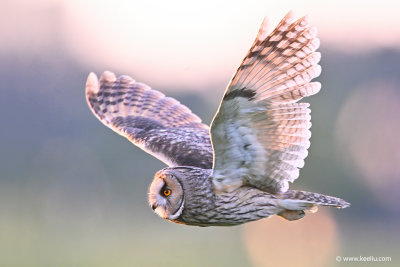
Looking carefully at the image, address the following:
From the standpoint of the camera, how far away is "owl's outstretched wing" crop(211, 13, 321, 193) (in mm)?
6715

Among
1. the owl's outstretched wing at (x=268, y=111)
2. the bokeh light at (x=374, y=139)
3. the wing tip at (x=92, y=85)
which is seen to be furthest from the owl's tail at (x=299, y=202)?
the bokeh light at (x=374, y=139)

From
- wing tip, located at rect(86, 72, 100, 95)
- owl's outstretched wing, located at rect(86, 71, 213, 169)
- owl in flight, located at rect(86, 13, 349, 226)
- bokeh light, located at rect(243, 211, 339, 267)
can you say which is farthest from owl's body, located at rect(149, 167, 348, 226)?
bokeh light, located at rect(243, 211, 339, 267)

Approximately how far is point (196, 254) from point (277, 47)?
37.4 ft

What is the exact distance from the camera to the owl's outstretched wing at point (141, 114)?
875 cm

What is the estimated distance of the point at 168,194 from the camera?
7.39 m

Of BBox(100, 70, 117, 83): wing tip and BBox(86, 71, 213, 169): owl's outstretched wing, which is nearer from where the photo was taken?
BBox(86, 71, 213, 169): owl's outstretched wing

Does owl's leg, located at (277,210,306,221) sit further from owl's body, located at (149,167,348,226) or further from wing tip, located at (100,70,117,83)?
wing tip, located at (100,70,117,83)

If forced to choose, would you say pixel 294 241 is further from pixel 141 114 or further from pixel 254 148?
pixel 254 148

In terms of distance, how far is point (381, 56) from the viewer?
3394 centimetres

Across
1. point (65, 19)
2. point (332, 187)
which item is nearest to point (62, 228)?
point (332, 187)

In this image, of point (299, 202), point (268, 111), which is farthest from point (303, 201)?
point (268, 111)

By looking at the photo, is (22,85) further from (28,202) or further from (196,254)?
(196,254)

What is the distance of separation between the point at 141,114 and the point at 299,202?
8.39 ft

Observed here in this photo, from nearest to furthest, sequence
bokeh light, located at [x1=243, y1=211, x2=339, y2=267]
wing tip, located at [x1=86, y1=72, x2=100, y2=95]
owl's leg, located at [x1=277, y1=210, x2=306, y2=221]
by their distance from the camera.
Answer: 1. owl's leg, located at [x1=277, y1=210, x2=306, y2=221]
2. wing tip, located at [x1=86, y1=72, x2=100, y2=95]
3. bokeh light, located at [x1=243, y1=211, x2=339, y2=267]
